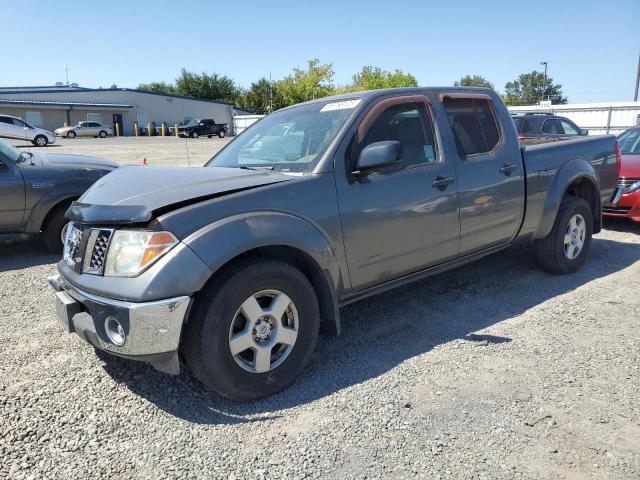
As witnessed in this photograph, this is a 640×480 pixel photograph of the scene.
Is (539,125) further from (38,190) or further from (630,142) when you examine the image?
(38,190)

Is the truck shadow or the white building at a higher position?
the white building

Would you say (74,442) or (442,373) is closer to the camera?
(74,442)

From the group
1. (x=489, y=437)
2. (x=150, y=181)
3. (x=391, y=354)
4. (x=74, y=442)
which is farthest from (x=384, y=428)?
(x=150, y=181)

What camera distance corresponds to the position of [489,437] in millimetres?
2730

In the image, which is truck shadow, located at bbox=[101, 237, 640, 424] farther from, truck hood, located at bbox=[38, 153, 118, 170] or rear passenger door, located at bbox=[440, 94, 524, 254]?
truck hood, located at bbox=[38, 153, 118, 170]

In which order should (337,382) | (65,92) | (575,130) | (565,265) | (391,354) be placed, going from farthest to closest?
(65,92) < (575,130) < (565,265) < (391,354) < (337,382)

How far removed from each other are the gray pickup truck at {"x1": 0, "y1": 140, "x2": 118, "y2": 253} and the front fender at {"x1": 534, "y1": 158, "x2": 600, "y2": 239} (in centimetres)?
538

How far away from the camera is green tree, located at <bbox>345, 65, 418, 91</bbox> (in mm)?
66994

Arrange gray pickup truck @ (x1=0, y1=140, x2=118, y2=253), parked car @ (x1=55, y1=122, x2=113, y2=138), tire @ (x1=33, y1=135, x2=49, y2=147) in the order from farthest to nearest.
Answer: parked car @ (x1=55, y1=122, x2=113, y2=138) → tire @ (x1=33, y1=135, x2=49, y2=147) → gray pickup truck @ (x1=0, y1=140, x2=118, y2=253)

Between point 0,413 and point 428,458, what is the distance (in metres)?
2.44

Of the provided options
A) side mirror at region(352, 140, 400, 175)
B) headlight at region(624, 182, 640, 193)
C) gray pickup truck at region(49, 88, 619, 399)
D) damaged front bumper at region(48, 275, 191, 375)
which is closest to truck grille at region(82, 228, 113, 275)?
gray pickup truck at region(49, 88, 619, 399)

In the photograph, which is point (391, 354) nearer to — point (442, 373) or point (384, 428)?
point (442, 373)

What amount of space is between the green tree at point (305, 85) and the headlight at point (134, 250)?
208 ft

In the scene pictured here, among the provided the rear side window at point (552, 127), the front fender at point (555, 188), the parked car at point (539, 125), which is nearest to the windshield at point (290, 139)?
the front fender at point (555, 188)
